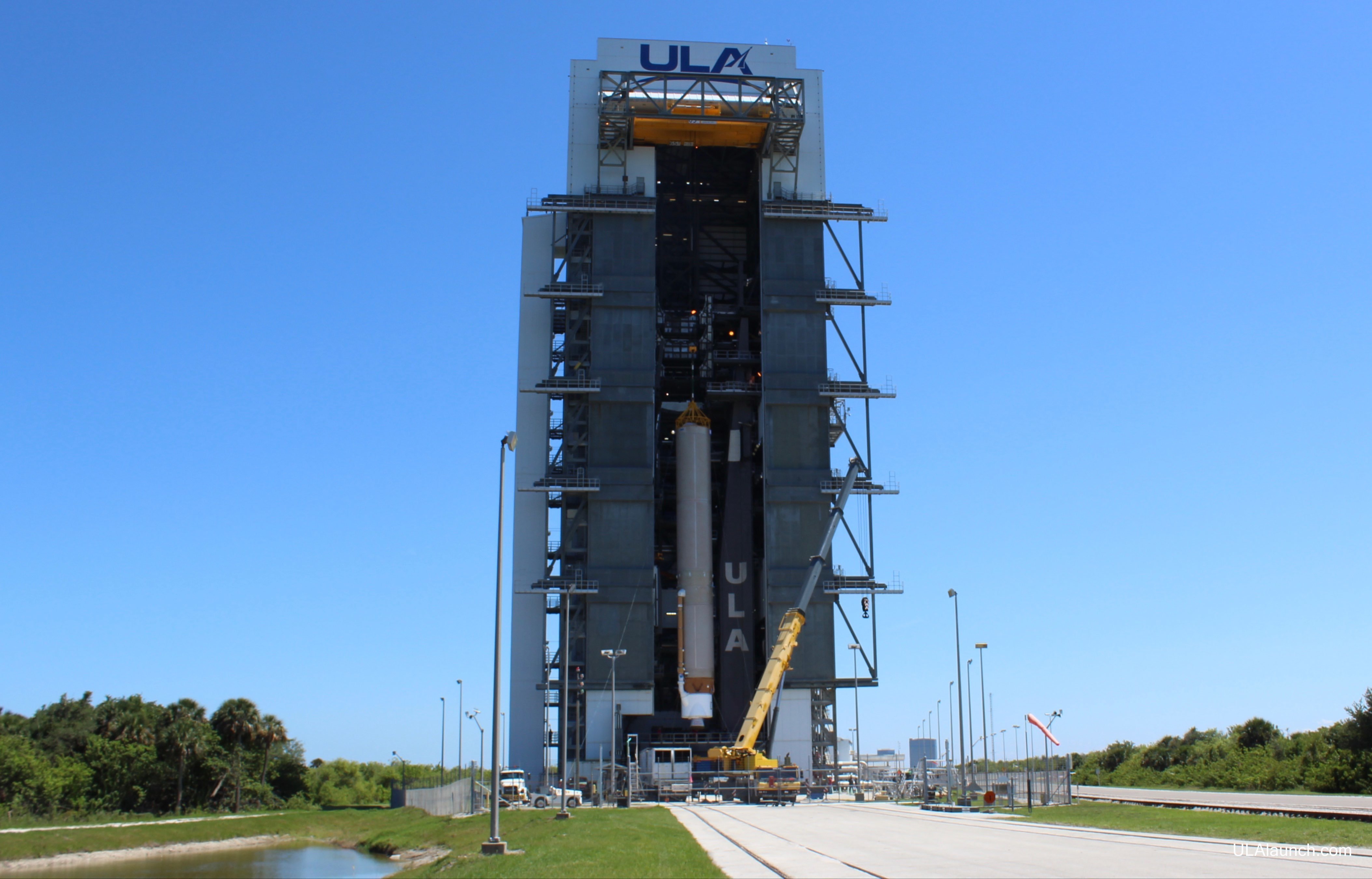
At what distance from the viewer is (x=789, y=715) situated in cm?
6338

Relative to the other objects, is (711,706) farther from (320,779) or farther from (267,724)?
(320,779)

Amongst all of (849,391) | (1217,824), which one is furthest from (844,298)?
(1217,824)

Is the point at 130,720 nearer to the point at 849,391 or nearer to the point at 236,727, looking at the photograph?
the point at 236,727

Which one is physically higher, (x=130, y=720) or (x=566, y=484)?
(x=566, y=484)

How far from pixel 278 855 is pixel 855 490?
1589 inches

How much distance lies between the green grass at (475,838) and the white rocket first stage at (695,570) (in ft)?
48.2

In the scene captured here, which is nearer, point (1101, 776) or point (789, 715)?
point (789, 715)

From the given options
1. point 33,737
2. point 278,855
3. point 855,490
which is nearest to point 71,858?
point 278,855

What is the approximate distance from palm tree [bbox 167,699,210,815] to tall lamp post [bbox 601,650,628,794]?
117ft

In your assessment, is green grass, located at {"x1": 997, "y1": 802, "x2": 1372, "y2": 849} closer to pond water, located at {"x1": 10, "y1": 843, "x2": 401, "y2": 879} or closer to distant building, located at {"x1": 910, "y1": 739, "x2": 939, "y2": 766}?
pond water, located at {"x1": 10, "y1": 843, "x2": 401, "y2": 879}

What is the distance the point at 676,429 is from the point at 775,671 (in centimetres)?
1778

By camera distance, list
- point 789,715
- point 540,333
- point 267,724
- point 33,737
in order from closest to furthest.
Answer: point 789,715 → point 540,333 → point 33,737 → point 267,724

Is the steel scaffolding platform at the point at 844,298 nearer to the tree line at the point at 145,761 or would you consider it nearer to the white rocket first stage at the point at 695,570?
the white rocket first stage at the point at 695,570

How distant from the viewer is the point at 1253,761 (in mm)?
72312
